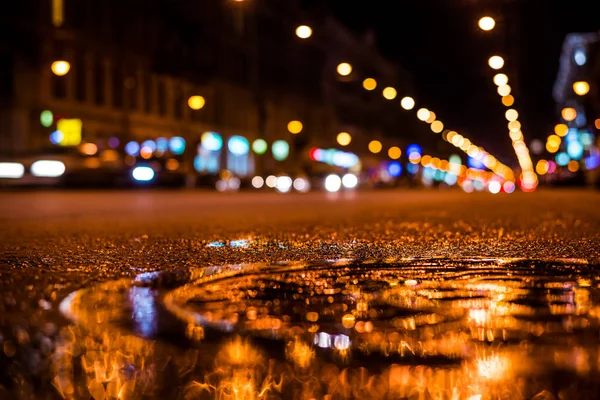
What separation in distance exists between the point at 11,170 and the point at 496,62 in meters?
20.6

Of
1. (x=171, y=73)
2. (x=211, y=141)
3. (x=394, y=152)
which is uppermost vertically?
(x=171, y=73)

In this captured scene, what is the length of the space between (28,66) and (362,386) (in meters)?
44.8

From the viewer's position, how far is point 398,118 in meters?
126

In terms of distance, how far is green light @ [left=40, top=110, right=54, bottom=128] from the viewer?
149 feet

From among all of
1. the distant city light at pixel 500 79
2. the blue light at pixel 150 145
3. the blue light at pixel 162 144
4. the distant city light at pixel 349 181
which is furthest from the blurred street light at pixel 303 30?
the distant city light at pixel 349 181

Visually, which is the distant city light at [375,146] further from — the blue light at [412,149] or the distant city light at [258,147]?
the distant city light at [258,147]

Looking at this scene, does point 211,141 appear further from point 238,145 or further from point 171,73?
point 171,73

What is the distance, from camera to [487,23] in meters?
28.0

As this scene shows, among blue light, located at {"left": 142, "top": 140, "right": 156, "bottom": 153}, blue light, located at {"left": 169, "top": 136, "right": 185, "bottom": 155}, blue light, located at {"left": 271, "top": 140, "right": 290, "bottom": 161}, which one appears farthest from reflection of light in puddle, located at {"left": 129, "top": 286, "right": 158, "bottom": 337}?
blue light, located at {"left": 271, "top": 140, "right": 290, "bottom": 161}

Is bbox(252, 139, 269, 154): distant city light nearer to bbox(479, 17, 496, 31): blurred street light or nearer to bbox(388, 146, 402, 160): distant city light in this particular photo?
bbox(479, 17, 496, 31): blurred street light

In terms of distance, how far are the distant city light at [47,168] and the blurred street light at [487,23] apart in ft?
→ 53.0

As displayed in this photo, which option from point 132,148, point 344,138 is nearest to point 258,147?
point 132,148

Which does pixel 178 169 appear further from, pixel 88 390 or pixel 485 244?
pixel 88 390

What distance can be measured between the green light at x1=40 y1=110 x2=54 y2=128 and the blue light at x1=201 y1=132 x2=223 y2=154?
53.8ft
